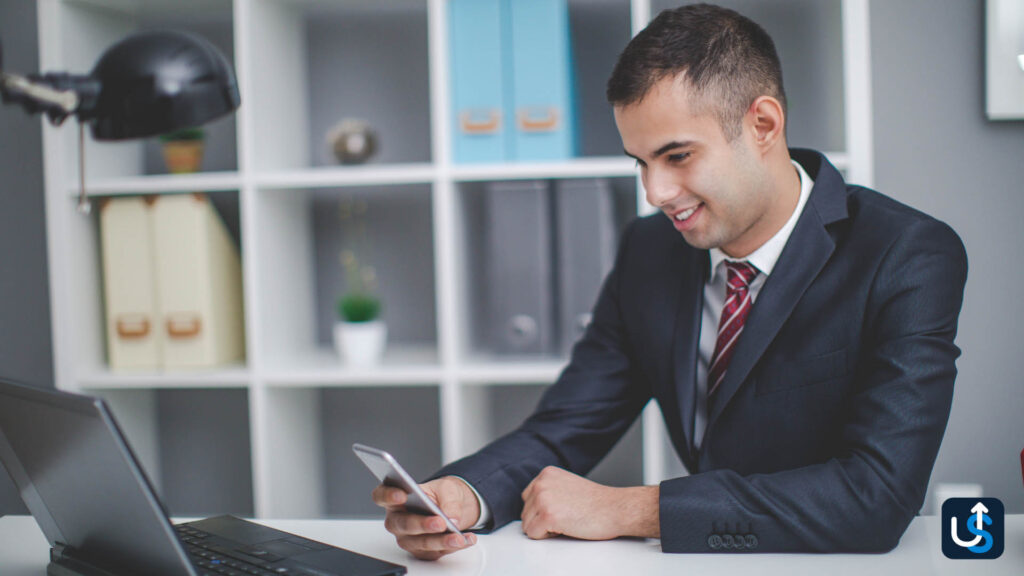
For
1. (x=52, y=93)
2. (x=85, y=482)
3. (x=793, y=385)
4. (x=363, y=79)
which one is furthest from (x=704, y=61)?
(x=363, y=79)

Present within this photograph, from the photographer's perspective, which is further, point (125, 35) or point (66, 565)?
point (125, 35)

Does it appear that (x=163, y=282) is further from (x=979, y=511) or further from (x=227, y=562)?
(x=979, y=511)

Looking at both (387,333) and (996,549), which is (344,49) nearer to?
(387,333)

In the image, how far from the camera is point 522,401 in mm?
2406

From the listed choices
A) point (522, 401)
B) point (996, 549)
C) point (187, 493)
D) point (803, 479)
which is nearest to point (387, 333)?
point (522, 401)

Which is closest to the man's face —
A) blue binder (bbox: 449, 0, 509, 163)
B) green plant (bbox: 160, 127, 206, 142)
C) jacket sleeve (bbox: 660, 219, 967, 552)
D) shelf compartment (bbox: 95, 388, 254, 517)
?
jacket sleeve (bbox: 660, 219, 967, 552)

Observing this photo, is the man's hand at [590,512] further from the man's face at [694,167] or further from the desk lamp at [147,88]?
the desk lamp at [147,88]

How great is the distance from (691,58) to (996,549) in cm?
76

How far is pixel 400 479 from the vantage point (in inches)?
37.5

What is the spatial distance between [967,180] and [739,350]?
3.94ft

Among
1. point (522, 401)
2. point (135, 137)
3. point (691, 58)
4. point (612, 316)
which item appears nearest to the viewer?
point (135, 137)

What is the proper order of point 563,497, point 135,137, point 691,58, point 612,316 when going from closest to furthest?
point 135,137, point 563,497, point 691,58, point 612,316

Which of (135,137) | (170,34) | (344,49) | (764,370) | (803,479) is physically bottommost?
(803,479)

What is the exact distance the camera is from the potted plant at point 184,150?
2186mm
